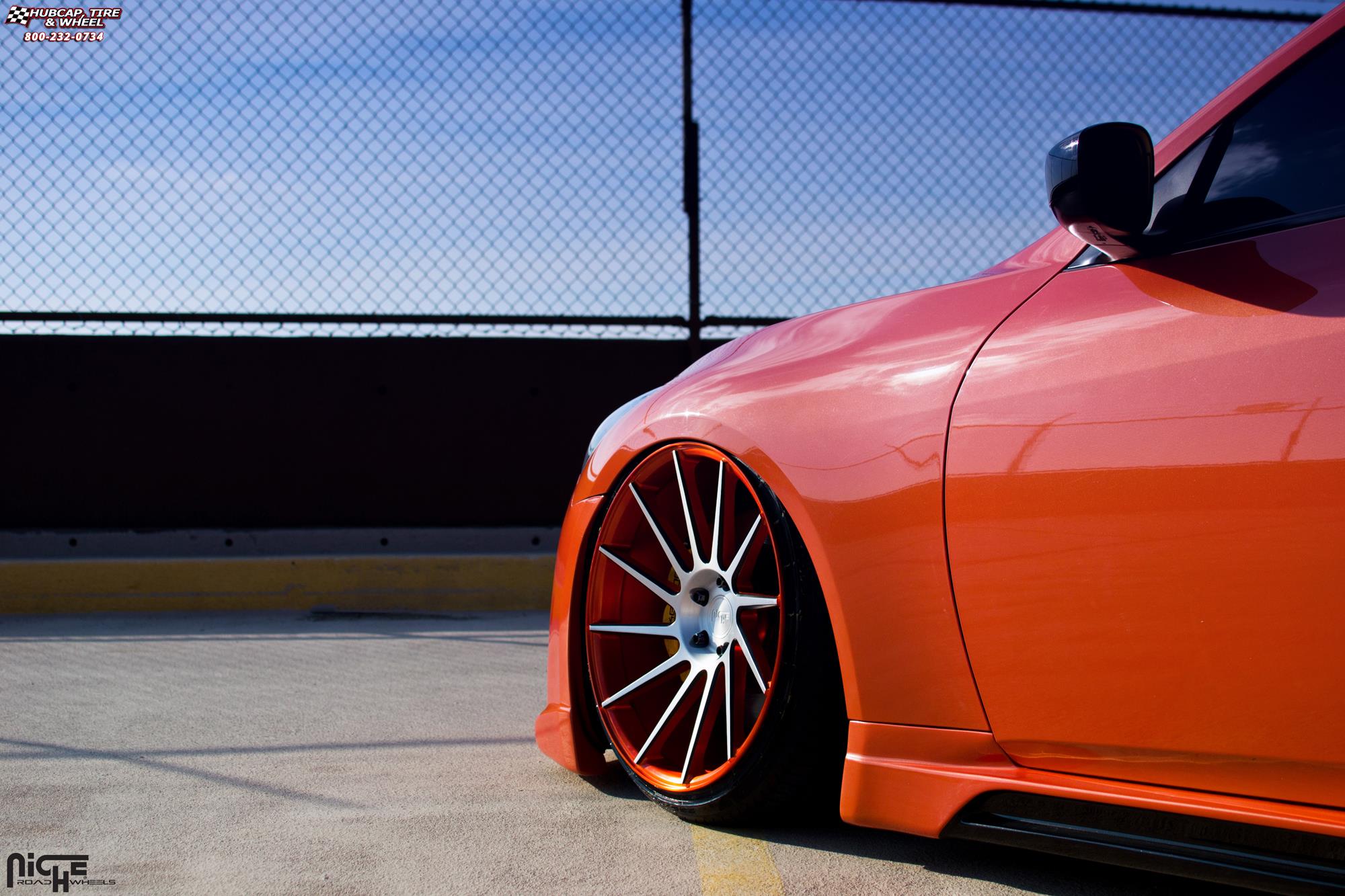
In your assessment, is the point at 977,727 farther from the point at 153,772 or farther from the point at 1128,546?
the point at 153,772

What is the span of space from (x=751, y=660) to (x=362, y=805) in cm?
93

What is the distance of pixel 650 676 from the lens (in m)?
2.35

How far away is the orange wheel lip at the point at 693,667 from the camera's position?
6.88 feet

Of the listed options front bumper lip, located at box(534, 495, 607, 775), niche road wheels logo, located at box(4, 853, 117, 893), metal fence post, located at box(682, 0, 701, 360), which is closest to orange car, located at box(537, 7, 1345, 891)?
front bumper lip, located at box(534, 495, 607, 775)

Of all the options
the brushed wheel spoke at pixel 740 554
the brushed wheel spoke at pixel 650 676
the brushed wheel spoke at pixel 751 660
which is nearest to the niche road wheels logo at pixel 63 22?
the brushed wheel spoke at pixel 650 676

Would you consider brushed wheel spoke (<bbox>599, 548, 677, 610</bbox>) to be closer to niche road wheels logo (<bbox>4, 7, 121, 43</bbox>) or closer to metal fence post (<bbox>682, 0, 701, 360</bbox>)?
metal fence post (<bbox>682, 0, 701, 360</bbox>)

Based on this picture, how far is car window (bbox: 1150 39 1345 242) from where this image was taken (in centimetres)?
165

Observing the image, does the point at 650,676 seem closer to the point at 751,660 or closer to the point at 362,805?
the point at 751,660

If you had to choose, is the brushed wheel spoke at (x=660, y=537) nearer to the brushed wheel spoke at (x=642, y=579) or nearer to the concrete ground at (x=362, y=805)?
the brushed wheel spoke at (x=642, y=579)

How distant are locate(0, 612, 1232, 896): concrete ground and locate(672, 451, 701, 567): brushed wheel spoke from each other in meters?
0.55

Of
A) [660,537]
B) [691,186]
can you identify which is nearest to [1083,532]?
[660,537]

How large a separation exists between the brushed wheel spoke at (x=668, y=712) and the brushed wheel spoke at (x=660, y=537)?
0.21 metres

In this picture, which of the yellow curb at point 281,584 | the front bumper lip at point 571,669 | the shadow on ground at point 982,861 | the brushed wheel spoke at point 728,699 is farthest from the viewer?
the yellow curb at point 281,584

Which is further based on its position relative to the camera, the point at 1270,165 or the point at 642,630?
the point at 642,630
